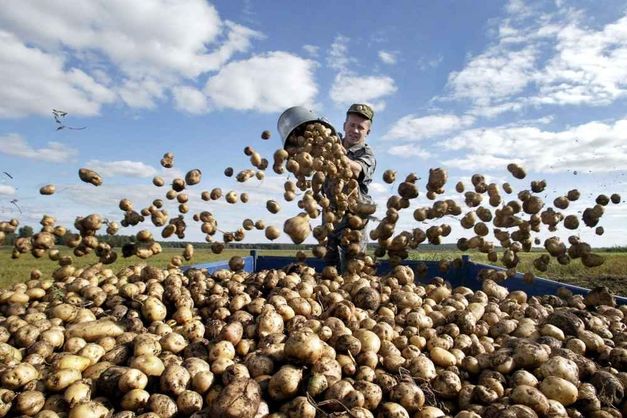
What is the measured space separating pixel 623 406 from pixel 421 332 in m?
1.78

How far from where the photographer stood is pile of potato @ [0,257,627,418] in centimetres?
321

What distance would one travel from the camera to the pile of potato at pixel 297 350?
3205 millimetres

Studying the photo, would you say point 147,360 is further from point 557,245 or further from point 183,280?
point 557,245

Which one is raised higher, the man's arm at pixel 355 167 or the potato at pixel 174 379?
the man's arm at pixel 355 167

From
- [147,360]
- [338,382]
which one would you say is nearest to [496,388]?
[338,382]

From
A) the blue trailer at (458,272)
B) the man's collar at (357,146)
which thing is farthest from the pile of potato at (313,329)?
the man's collar at (357,146)

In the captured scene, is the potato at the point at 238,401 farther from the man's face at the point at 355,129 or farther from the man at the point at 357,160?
the man's face at the point at 355,129

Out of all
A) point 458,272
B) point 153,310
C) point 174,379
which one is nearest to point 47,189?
point 153,310

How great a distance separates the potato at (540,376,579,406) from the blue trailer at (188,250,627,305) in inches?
124

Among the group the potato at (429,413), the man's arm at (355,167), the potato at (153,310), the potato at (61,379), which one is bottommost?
the potato at (429,413)

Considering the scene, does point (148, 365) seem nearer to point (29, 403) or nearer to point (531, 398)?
point (29, 403)

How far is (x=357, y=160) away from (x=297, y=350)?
16.6ft

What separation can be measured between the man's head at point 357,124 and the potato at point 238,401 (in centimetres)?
596

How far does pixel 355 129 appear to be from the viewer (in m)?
8.27
